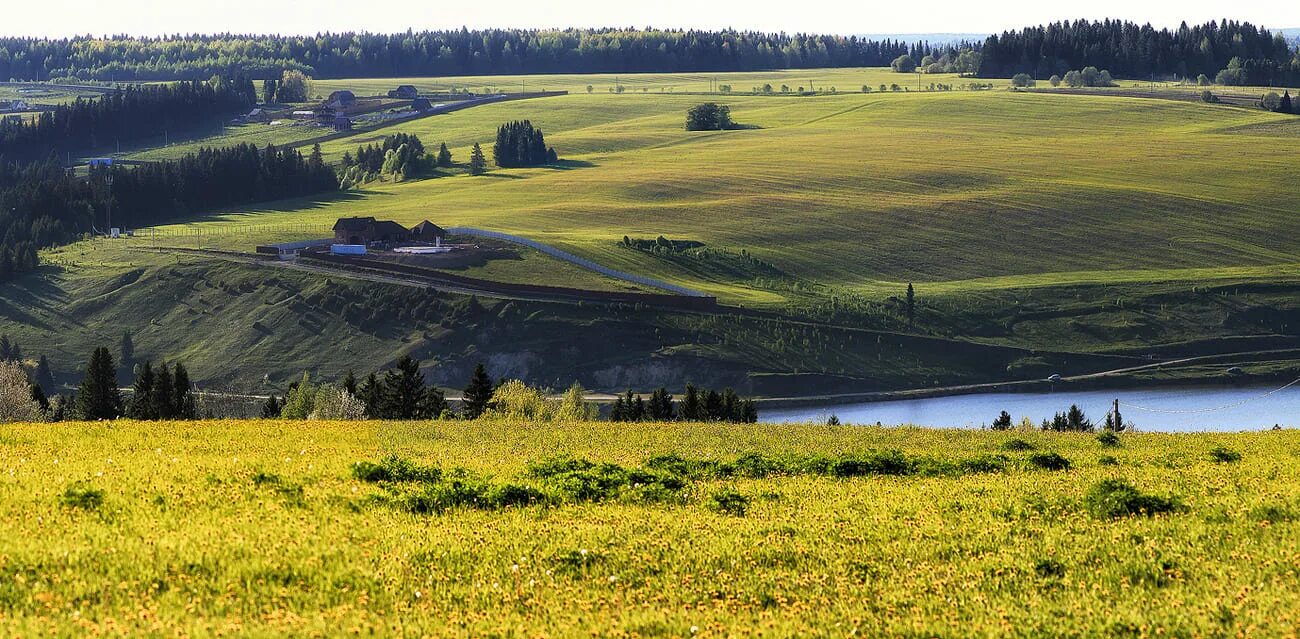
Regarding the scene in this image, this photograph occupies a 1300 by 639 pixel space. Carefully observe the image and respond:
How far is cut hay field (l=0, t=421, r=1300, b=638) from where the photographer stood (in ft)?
58.6

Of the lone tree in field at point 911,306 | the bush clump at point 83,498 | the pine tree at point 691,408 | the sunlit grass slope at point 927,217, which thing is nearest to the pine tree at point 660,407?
the pine tree at point 691,408

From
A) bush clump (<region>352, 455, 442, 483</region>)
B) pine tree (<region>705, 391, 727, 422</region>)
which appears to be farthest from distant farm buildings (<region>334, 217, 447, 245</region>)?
bush clump (<region>352, 455, 442, 483</region>)

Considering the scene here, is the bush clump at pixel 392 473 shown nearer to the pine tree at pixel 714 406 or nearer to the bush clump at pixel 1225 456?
the bush clump at pixel 1225 456

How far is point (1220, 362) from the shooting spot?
422 feet

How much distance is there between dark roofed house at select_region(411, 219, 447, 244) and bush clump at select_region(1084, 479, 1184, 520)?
136 m

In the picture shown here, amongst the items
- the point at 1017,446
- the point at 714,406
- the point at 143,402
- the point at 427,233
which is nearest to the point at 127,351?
the point at 427,233

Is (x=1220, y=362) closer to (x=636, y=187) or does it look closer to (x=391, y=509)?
(x=636, y=187)

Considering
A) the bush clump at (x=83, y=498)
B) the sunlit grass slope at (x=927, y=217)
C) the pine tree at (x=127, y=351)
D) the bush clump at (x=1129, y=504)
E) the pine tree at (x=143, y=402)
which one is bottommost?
the pine tree at (x=127, y=351)

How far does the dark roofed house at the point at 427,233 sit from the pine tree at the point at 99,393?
7953 cm

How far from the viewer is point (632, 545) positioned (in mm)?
21516

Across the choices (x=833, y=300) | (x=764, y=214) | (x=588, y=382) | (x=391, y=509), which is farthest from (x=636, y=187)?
(x=391, y=509)

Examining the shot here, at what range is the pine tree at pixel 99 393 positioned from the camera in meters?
74.1

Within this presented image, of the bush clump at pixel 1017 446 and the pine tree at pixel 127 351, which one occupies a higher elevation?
the bush clump at pixel 1017 446

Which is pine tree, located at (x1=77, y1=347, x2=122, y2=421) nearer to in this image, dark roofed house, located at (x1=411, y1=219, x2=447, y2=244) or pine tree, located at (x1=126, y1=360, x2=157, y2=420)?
pine tree, located at (x1=126, y1=360, x2=157, y2=420)
